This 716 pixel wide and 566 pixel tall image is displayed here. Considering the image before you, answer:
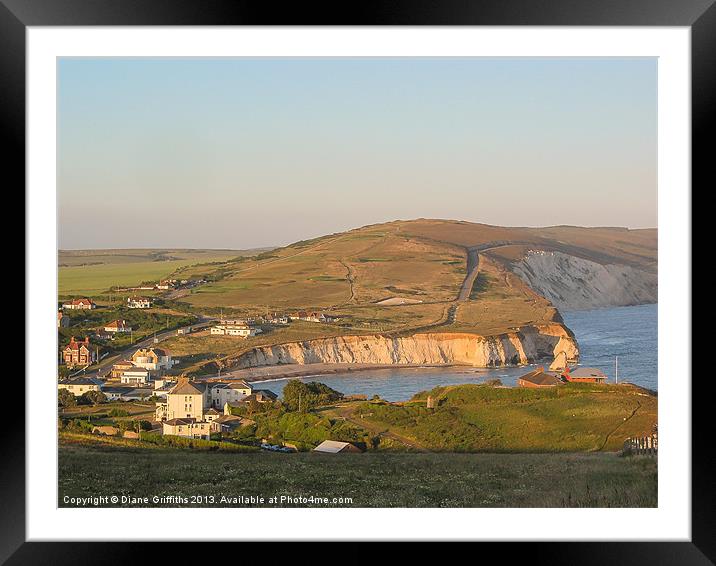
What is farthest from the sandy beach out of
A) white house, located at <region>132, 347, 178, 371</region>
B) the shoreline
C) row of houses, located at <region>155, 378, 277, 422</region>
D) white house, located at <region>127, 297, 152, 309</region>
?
white house, located at <region>127, 297, 152, 309</region>

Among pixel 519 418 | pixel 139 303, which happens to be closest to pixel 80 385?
pixel 139 303

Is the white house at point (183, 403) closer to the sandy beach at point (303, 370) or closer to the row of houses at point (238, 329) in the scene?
the sandy beach at point (303, 370)

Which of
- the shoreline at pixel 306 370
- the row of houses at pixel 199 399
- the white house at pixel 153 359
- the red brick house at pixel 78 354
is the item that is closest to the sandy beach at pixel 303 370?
the shoreline at pixel 306 370

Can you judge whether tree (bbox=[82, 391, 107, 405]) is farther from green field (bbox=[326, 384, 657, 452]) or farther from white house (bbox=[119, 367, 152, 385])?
green field (bbox=[326, 384, 657, 452])
